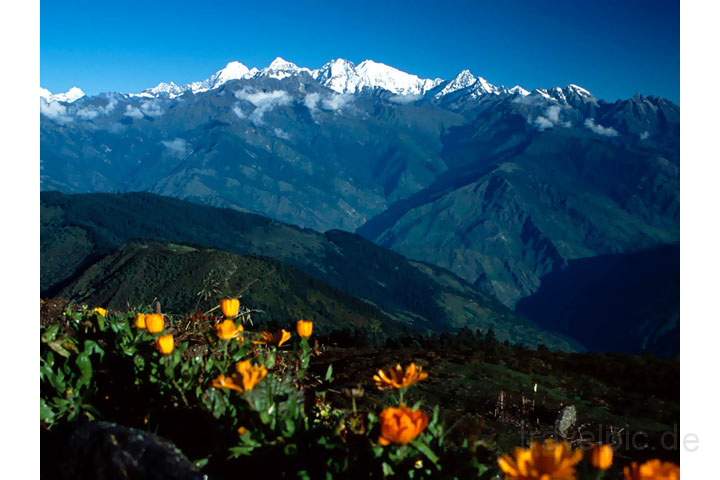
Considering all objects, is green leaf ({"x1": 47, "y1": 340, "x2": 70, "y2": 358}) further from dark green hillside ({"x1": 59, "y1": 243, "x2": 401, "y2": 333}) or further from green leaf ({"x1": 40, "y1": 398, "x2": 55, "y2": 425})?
dark green hillside ({"x1": 59, "y1": 243, "x2": 401, "y2": 333})

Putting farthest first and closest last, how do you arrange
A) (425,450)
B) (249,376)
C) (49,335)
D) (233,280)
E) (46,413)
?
1. (233,280)
2. (49,335)
3. (46,413)
4. (249,376)
5. (425,450)

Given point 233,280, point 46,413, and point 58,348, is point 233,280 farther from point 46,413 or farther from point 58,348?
point 46,413

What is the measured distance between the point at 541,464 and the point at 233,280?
113 metres

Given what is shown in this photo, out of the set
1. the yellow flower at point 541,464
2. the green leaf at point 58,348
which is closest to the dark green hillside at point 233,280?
the green leaf at point 58,348

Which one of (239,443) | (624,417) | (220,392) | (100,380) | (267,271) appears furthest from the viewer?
(267,271)

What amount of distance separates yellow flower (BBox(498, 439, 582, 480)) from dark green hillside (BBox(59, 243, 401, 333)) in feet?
359

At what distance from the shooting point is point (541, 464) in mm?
2424

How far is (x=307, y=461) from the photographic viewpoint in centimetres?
336

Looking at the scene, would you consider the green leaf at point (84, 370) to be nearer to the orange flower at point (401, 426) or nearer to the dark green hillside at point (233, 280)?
the orange flower at point (401, 426)

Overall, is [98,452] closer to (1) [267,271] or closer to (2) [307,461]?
(2) [307,461]

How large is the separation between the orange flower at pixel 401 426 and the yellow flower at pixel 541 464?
1.57 ft

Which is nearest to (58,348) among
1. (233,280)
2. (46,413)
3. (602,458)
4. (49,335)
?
(49,335)
